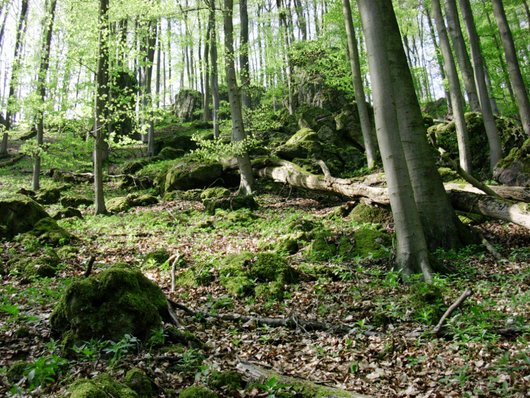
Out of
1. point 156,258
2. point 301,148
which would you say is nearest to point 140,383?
point 156,258

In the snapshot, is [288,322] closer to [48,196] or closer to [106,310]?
[106,310]

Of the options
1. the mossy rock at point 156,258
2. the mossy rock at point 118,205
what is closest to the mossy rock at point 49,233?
the mossy rock at point 156,258

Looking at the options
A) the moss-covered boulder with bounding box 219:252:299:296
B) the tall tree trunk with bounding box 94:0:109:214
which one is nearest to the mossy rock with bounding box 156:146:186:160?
the tall tree trunk with bounding box 94:0:109:214

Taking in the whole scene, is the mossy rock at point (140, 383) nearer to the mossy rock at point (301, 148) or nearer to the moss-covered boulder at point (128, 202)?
the moss-covered boulder at point (128, 202)

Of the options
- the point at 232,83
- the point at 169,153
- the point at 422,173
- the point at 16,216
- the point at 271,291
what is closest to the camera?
the point at 271,291

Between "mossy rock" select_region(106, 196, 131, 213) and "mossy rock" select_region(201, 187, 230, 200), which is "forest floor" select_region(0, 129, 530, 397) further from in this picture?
"mossy rock" select_region(201, 187, 230, 200)

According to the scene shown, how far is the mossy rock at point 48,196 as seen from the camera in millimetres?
15375

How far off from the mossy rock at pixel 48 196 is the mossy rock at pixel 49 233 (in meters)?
5.75

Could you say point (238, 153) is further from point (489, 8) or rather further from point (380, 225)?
point (489, 8)

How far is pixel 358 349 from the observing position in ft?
14.3

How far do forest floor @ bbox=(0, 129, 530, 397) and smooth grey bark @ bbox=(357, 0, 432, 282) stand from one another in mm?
555

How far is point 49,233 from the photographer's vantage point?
383 inches

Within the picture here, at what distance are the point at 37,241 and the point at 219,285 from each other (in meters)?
5.18

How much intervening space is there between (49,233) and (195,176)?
22.9 ft
